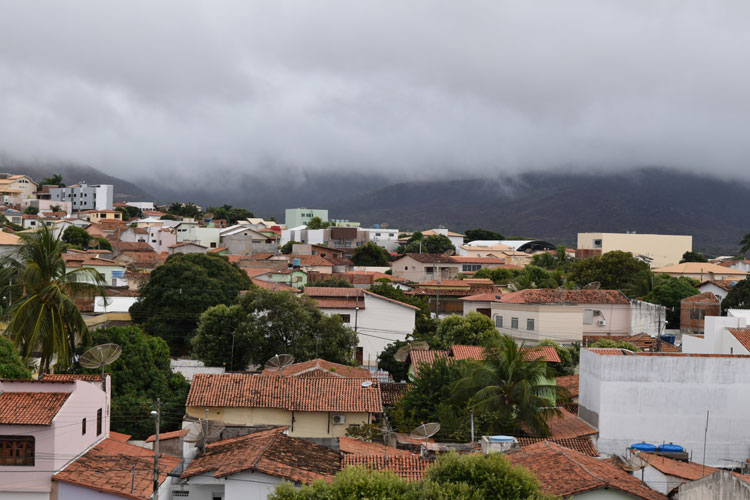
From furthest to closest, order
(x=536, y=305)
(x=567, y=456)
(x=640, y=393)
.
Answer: (x=536, y=305) < (x=640, y=393) < (x=567, y=456)

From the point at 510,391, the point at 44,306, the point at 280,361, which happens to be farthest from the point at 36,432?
the point at 510,391

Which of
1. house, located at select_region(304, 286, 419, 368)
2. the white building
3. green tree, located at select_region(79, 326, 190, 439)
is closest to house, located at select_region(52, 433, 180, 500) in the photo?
green tree, located at select_region(79, 326, 190, 439)

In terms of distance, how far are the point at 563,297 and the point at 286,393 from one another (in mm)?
28529

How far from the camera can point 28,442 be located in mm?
19703

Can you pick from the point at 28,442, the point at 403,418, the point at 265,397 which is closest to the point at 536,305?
the point at 403,418

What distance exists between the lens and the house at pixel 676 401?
2547 centimetres

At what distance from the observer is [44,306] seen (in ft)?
85.3

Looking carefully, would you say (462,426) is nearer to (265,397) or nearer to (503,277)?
(265,397)

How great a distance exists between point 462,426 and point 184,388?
1255 cm

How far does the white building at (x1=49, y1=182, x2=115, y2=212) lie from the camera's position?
145 metres

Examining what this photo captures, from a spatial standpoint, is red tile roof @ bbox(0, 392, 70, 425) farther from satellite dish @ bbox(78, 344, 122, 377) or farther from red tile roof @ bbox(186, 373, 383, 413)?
red tile roof @ bbox(186, 373, 383, 413)

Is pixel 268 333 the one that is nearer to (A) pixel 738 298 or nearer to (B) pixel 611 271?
(A) pixel 738 298

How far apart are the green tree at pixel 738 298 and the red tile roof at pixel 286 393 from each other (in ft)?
133

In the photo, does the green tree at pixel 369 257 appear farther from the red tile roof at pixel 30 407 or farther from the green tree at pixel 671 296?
the red tile roof at pixel 30 407
